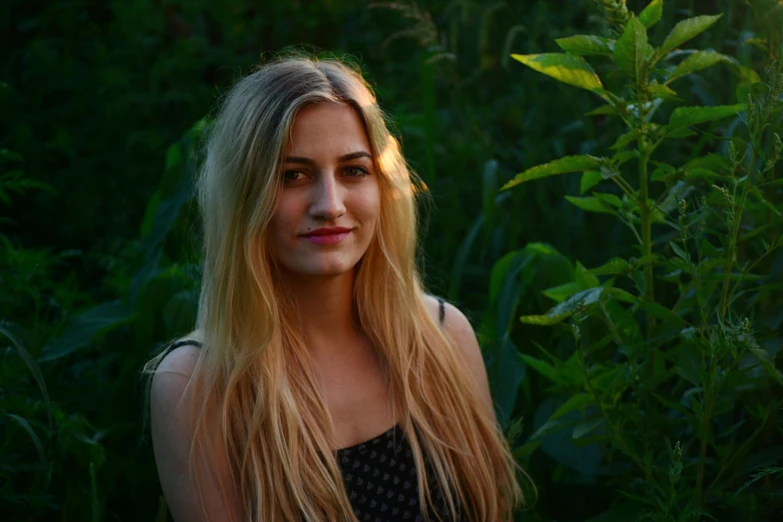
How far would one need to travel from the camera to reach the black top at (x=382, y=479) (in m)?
1.97

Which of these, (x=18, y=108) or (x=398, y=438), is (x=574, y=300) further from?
(x=18, y=108)

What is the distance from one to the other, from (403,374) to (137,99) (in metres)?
1.68

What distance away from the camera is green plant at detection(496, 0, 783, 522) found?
5.53 feet

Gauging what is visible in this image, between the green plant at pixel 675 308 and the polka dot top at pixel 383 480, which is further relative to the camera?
the polka dot top at pixel 383 480

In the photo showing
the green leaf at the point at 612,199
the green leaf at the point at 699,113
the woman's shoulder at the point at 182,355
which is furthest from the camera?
the woman's shoulder at the point at 182,355

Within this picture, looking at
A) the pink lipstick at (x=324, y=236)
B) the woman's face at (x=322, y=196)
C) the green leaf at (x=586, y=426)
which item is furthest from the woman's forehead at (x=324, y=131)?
the green leaf at (x=586, y=426)

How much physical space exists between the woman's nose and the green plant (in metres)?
0.34

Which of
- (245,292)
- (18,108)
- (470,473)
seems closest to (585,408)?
(470,473)

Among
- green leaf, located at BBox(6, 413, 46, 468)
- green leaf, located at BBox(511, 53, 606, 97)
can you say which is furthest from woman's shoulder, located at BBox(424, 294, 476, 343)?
green leaf, located at BBox(6, 413, 46, 468)

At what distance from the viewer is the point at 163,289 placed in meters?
2.57

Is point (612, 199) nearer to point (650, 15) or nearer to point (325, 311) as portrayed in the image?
point (650, 15)

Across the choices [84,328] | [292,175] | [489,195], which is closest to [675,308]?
[292,175]

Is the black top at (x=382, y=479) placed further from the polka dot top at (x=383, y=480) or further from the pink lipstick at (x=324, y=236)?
the pink lipstick at (x=324, y=236)

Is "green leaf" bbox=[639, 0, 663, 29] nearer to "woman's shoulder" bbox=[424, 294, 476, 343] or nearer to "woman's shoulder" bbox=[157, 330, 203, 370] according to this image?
"woman's shoulder" bbox=[424, 294, 476, 343]
